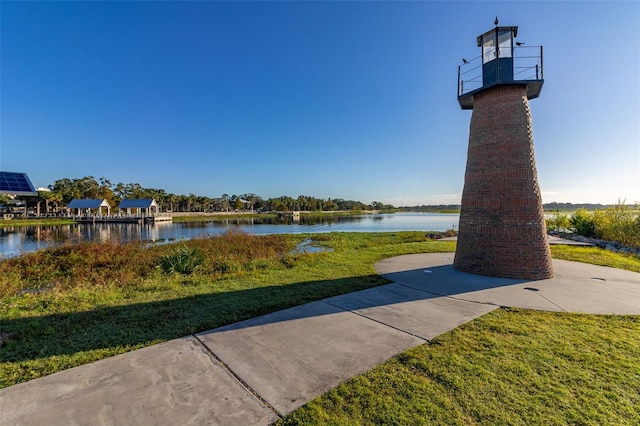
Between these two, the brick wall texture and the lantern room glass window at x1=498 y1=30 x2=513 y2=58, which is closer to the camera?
the brick wall texture

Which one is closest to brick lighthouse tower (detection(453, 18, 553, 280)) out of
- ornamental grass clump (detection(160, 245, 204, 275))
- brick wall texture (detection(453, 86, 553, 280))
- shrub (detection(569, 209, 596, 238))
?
brick wall texture (detection(453, 86, 553, 280))

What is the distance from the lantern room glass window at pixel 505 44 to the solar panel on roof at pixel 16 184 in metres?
11.9

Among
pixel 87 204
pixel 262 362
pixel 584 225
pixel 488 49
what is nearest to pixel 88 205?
pixel 87 204

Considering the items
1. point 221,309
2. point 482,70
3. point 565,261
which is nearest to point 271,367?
point 221,309

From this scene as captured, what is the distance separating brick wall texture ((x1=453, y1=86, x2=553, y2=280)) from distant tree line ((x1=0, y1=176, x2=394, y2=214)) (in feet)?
215

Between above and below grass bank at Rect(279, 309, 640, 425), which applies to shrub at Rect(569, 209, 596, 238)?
above

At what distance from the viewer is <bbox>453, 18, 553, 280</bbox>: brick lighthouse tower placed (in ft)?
21.9

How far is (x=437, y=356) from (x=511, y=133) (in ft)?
20.2

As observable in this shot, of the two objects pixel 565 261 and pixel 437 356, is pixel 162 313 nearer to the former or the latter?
pixel 437 356

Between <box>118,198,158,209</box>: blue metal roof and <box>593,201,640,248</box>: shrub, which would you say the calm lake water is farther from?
<box>593,201,640,248</box>: shrub

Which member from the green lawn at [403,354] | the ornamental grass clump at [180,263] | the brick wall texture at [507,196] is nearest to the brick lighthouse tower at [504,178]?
the brick wall texture at [507,196]

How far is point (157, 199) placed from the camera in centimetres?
7850

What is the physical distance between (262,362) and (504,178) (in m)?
6.85

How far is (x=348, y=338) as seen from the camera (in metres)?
3.54
